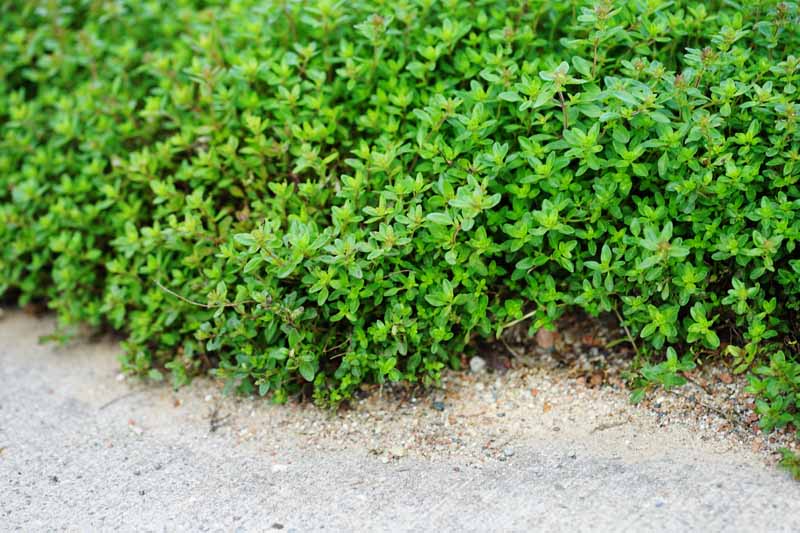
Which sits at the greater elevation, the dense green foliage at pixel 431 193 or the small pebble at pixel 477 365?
the dense green foliage at pixel 431 193

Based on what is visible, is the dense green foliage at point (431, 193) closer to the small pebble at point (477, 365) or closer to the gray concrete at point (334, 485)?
the small pebble at point (477, 365)

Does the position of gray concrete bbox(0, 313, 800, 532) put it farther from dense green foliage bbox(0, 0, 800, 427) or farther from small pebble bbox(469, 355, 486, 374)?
small pebble bbox(469, 355, 486, 374)

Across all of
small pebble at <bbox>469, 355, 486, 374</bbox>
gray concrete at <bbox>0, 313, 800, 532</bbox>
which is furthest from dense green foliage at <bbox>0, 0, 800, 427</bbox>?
gray concrete at <bbox>0, 313, 800, 532</bbox>

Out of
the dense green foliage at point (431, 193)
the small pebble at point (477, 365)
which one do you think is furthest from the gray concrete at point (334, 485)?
the small pebble at point (477, 365)

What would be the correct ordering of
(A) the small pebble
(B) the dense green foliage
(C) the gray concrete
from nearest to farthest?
(C) the gray concrete, (B) the dense green foliage, (A) the small pebble

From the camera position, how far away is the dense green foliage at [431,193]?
9.95ft

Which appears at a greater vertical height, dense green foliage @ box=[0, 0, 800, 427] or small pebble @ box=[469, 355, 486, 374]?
dense green foliage @ box=[0, 0, 800, 427]

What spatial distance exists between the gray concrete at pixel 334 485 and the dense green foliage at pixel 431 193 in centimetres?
29

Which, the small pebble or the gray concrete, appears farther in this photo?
the small pebble

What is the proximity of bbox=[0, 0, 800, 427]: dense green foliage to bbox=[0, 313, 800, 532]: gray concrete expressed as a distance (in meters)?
0.29

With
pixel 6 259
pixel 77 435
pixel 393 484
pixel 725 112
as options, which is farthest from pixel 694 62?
pixel 6 259

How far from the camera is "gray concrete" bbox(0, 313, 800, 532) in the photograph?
8.89 feet

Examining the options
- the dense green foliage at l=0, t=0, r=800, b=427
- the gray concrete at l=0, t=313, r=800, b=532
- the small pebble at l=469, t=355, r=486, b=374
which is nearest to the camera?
the gray concrete at l=0, t=313, r=800, b=532

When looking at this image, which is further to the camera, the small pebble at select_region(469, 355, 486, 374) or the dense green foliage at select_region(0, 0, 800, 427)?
the small pebble at select_region(469, 355, 486, 374)
